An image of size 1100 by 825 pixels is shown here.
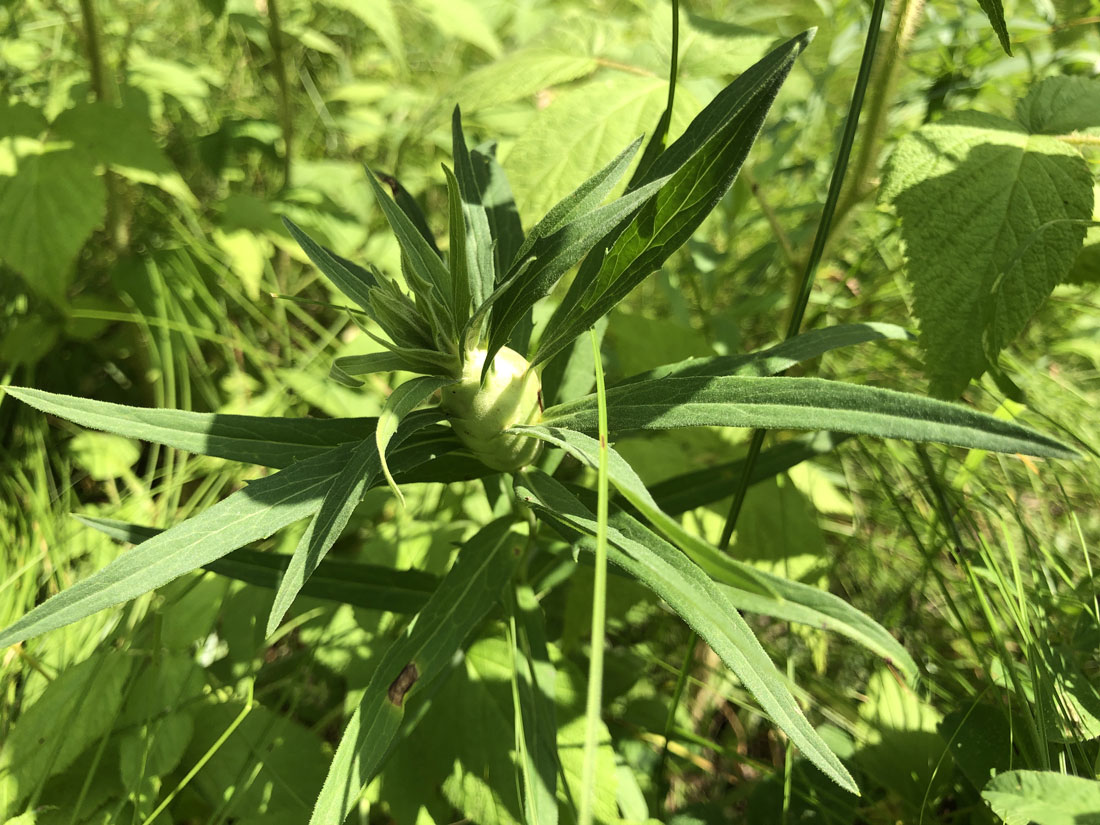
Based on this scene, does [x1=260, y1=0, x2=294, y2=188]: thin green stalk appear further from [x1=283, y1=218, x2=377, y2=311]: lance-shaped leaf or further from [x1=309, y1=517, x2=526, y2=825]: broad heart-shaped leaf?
[x1=309, y1=517, x2=526, y2=825]: broad heart-shaped leaf

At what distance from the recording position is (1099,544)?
1.57 m

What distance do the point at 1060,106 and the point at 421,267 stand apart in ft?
3.25

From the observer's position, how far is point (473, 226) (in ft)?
3.18

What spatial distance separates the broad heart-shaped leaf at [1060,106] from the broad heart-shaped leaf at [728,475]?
0.55 metres

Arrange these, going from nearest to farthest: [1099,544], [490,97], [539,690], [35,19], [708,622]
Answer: [708,622]
[539,690]
[490,97]
[1099,544]
[35,19]

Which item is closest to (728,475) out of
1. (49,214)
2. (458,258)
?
(458,258)

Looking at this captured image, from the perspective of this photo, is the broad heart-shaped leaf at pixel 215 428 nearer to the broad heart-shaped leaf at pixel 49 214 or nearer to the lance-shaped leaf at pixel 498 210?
the lance-shaped leaf at pixel 498 210

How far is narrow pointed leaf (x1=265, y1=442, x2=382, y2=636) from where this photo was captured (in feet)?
2.28

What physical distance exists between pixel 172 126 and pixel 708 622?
8.34 ft

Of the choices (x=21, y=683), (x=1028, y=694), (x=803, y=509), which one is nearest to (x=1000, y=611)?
(x=1028, y=694)

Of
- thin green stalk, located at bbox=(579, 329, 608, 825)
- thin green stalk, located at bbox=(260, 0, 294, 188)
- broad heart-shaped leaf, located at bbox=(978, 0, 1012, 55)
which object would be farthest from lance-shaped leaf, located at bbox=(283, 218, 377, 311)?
thin green stalk, located at bbox=(260, 0, 294, 188)

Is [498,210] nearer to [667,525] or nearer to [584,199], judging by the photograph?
[584,199]

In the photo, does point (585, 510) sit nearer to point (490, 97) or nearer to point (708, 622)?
point (708, 622)

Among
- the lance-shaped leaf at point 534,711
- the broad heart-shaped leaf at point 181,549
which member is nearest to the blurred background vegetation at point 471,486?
the lance-shaped leaf at point 534,711
